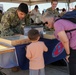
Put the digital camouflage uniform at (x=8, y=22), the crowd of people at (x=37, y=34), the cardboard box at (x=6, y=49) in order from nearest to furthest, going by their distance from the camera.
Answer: the crowd of people at (x=37, y=34)
the cardboard box at (x=6, y=49)
the digital camouflage uniform at (x=8, y=22)

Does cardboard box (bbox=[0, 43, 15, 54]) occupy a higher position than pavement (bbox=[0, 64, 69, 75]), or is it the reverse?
cardboard box (bbox=[0, 43, 15, 54])

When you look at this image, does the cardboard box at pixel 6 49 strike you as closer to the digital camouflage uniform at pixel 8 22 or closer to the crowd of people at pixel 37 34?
the crowd of people at pixel 37 34

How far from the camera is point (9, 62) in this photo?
2367 mm

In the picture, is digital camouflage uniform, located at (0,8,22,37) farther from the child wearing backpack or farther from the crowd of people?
the child wearing backpack

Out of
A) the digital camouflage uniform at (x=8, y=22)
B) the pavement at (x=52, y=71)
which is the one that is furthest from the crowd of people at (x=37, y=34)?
the pavement at (x=52, y=71)

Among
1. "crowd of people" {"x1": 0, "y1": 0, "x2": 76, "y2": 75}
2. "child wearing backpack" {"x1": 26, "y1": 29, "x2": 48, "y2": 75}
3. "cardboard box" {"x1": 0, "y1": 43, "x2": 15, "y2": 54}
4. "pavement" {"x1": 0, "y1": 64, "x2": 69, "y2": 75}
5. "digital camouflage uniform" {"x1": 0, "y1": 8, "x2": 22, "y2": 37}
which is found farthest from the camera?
"pavement" {"x1": 0, "y1": 64, "x2": 69, "y2": 75}

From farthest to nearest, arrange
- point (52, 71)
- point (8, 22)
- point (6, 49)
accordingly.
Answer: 1. point (52, 71)
2. point (8, 22)
3. point (6, 49)

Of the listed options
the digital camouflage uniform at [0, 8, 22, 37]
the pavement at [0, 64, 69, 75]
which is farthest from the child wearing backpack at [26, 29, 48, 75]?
the pavement at [0, 64, 69, 75]

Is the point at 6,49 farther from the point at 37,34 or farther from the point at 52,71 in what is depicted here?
the point at 52,71

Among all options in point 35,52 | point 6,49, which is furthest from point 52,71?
point 6,49

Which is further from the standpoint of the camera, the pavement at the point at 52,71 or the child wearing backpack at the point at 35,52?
the pavement at the point at 52,71

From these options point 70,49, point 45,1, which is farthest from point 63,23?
point 45,1

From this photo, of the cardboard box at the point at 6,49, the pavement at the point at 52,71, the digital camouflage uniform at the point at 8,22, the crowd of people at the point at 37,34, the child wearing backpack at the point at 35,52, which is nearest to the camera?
the crowd of people at the point at 37,34

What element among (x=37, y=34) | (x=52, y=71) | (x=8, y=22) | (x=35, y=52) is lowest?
(x=52, y=71)
